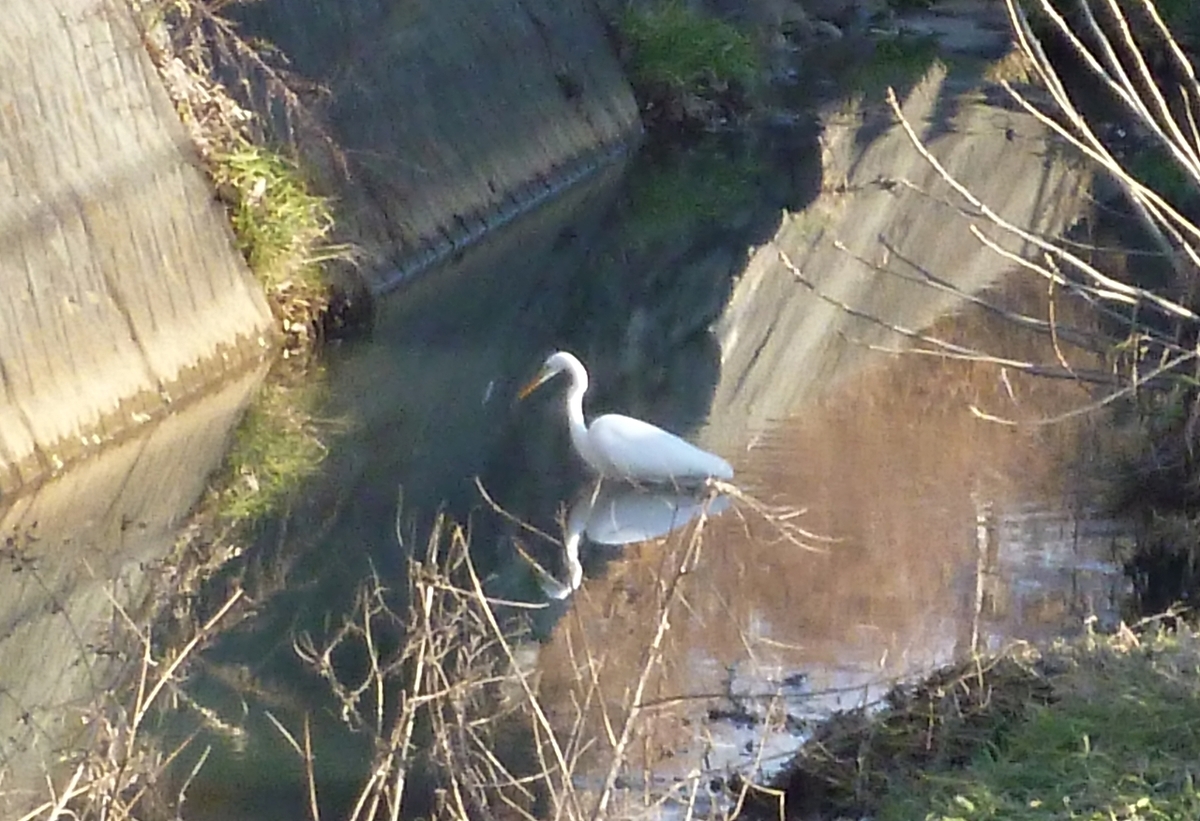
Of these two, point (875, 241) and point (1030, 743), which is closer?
point (1030, 743)

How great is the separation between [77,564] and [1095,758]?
4444 millimetres

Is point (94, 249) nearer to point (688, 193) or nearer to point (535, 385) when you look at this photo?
point (535, 385)

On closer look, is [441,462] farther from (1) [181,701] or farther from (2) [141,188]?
(1) [181,701]

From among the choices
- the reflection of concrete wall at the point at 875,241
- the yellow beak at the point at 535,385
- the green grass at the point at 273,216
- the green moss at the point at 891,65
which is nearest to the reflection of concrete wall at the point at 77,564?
the green grass at the point at 273,216

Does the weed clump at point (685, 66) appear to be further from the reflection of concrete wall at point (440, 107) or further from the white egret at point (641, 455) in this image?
the white egret at point (641, 455)

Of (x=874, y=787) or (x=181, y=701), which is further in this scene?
(x=181, y=701)

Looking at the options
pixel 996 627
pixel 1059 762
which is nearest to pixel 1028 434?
pixel 996 627

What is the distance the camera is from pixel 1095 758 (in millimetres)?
4891

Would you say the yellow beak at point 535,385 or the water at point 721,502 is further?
the yellow beak at point 535,385

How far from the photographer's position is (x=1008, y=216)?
1616cm

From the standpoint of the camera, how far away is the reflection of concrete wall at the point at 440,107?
1328 centimetres

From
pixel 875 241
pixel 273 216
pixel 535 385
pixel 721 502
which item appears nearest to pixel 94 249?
pixel 273 216

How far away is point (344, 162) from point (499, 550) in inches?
195

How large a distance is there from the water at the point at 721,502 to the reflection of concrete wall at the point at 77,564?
0.20 metres
